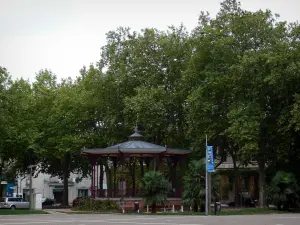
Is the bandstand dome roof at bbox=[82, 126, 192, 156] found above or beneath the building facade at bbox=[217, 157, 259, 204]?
above

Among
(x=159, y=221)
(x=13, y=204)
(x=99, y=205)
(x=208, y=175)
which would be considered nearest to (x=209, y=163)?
(x=208, y=175)

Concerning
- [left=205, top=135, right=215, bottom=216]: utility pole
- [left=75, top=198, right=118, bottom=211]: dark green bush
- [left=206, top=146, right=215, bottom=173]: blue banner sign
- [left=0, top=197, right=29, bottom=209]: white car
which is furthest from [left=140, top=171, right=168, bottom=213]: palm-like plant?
[left=0, top=197, right=29, bottom=209]: white car

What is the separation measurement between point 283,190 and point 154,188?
1152 centimetres

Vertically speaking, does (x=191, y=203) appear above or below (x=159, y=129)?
below

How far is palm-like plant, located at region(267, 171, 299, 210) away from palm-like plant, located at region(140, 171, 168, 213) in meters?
9.90

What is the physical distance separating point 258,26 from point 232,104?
7.22 m

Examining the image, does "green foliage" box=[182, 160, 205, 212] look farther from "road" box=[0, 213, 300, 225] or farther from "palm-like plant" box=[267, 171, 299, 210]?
"road" box=[0, 213, 300, 225]

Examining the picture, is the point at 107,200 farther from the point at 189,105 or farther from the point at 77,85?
the point at 77,85

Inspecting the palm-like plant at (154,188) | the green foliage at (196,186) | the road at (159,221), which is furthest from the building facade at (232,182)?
the road at (159,221)

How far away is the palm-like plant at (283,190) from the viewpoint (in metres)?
44.3

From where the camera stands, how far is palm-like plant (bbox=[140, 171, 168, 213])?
40.1 meters

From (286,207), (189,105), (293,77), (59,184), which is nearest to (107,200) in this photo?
(189,105)

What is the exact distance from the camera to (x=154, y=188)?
4019 centimetres

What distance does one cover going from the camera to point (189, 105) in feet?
162
